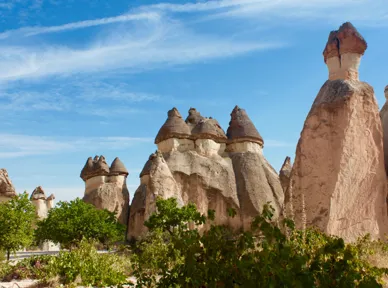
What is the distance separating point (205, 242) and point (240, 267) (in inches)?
24.6

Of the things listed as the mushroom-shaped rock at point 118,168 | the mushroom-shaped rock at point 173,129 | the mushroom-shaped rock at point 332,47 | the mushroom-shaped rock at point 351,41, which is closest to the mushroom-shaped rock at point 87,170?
the mushroom-shaped rock at point 118,168

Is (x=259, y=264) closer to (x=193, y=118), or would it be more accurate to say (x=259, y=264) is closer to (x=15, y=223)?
(x=15, y=223)

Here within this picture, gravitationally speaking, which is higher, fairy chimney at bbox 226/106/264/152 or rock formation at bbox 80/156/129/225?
fairy chimney at bbox 226/106/264/152

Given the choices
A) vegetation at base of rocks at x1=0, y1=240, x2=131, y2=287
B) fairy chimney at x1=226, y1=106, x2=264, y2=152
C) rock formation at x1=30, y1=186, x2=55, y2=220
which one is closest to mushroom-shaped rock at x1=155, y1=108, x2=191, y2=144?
fairy chimney at x1=226, y1=106, x2=264, y2=152

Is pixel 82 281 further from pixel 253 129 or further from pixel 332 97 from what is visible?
pixel 253 129

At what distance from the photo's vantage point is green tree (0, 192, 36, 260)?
46.4 ft

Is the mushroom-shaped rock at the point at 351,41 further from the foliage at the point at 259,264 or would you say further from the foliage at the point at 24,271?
the foliage at the point at 24,271

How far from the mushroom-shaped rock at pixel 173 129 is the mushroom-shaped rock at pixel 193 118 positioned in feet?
6.47

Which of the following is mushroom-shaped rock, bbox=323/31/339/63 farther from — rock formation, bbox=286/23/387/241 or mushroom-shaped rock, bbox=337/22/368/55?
rock formation, bbox=286/23/387/241

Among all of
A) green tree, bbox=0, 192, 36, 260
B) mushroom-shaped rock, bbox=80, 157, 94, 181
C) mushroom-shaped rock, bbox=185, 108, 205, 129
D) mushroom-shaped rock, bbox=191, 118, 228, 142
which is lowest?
green tree, bbox=0, 192, 36, 260

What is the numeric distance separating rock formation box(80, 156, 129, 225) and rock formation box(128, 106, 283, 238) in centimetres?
271

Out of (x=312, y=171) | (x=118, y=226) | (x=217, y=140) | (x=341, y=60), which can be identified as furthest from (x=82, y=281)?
(x=217, y=140)

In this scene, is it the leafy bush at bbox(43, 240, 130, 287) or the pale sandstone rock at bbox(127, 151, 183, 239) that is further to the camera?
the pale sandstone rock at bbox(127, 151, 183, 239)

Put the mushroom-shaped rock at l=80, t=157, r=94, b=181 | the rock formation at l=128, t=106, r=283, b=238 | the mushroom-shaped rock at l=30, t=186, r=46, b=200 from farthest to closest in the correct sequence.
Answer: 1. the mushroom-shaped rock at l=30, t=186, r=46, b=200
2. the mushroom-shaped rock at l=80, t=157, r=94, b=181
3. the rock formation at l=128, t=106, r=283, b=238
